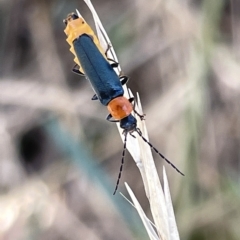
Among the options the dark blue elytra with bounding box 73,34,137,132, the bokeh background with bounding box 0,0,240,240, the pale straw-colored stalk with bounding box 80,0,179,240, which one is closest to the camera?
the pale straw-colored stalk with bounding box 80,0,179,240

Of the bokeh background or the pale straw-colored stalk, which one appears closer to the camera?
the pale straw-colored stalk

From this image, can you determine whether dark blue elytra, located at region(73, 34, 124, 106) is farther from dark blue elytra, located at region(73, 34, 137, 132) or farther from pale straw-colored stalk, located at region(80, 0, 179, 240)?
pale straw-colored stalk, located at region(80, 0, 179, 240)

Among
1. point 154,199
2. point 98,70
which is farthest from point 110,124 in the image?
point 154,199

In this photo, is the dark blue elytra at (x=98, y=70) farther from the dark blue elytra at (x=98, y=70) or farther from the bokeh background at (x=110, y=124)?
the bokeh background at (x=110, y=124)

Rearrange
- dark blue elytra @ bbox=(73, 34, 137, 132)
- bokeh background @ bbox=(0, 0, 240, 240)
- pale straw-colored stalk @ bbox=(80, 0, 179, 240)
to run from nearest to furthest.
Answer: pale straw-colored stalk @ bbox=(80, 0, 179, 240) < dark blue elytra @ bbox=(73, 34, 137, 132) < bokeh background @ bbox=(0, 0, 240, 240)

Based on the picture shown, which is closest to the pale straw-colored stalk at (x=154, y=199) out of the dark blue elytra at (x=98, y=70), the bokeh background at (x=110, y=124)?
the dark blue elytra at (x=98, y=70)

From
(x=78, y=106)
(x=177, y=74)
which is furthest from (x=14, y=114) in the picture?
(x=177, y=74)

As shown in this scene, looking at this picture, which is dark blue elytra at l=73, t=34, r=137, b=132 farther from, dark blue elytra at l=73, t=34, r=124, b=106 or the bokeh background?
the bokeh background

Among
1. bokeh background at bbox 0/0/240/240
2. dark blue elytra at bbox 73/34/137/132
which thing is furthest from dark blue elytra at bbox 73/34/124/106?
bokeh background at bbox 0/0/240/240

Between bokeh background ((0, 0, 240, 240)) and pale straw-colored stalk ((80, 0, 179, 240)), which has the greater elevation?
bokeh background ((0, 0, 240, 240))
